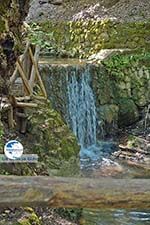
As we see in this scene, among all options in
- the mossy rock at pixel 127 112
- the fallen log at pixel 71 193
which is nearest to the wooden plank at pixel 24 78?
the fallen log at pixel 71 193

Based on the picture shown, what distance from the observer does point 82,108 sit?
36.6 feet

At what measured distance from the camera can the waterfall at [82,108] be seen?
10.9m

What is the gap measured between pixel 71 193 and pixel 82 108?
8304 mm

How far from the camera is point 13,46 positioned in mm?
5309

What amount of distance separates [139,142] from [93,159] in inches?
45.9

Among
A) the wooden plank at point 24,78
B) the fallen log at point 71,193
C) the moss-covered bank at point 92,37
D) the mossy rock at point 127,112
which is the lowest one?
the mossy rock at point 127,112

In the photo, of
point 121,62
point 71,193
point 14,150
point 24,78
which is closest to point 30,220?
point 14,150

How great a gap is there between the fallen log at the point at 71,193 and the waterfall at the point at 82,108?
780 centimetres

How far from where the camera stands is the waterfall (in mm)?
10859

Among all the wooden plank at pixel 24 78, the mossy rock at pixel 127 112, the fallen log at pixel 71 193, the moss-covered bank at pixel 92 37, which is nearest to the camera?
the fallen log at pixel 71 193

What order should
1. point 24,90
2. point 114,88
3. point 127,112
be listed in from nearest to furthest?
point 24,90
point 127,112
point 114,88

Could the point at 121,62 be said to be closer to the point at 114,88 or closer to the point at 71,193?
the point at 114,88

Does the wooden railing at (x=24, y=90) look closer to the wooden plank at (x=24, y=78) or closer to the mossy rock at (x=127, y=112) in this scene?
the wooden plank at (x=24, y=78)

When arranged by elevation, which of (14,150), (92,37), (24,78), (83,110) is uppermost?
(92,37)
